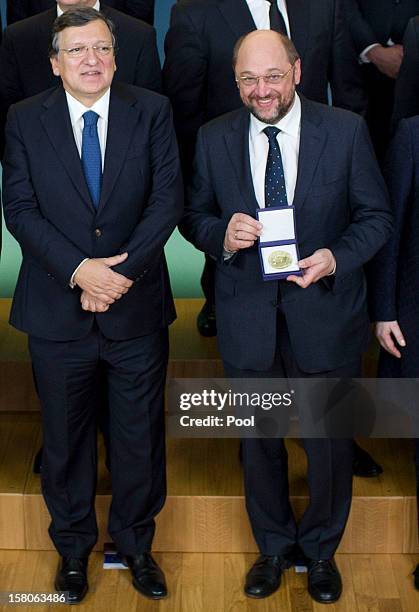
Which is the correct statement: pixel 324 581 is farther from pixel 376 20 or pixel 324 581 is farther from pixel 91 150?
pixel 376 20

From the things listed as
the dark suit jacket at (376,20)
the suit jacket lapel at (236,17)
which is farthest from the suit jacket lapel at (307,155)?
the dark suit jacket at (376,20)

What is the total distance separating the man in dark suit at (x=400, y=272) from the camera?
3.29 metres

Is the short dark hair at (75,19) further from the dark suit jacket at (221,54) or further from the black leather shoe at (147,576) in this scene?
the black leather shoe at (147,576)

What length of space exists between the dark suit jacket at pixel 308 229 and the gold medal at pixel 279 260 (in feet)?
0.50

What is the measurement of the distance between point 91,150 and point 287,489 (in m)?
1.15

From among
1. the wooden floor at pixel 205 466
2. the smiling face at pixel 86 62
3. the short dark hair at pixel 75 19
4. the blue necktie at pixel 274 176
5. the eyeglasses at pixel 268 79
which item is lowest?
the wooden floor at pixel 205 466

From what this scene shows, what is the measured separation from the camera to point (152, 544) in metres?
3.78

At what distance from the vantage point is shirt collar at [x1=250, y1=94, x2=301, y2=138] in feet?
10.6

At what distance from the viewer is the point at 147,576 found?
3.59 meters

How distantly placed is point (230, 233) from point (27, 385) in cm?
130

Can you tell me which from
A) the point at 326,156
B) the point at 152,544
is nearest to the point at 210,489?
the point at 152,544

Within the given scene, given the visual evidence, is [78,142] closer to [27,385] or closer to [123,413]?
[123,413]

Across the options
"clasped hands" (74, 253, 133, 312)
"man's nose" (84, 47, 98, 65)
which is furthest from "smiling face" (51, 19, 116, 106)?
"clasped hands" (74, 253, 133, 312)

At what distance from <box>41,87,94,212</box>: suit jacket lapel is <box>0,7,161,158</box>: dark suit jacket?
0.39m
